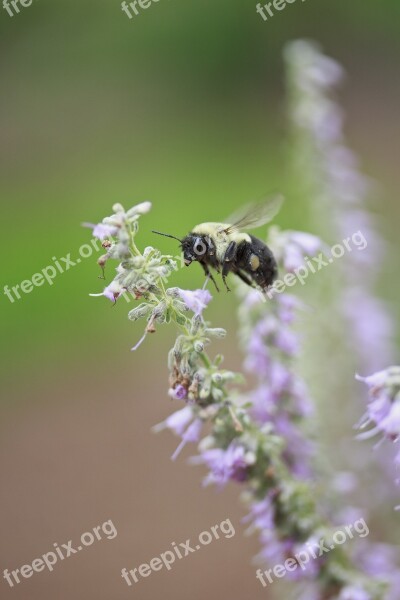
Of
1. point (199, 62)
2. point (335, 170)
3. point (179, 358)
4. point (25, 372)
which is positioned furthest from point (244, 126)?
point (179, 358)

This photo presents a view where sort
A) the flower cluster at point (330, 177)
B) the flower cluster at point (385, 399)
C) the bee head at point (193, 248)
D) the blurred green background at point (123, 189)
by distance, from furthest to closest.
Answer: the blurred green background at point (123, 189)
the flower cluster at point (330, 177)
the bee head at point (193, 248)
the flower cluster at point (385, 399)

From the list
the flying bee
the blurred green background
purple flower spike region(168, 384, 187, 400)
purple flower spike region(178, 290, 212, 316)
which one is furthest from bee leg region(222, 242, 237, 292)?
the blurred green background

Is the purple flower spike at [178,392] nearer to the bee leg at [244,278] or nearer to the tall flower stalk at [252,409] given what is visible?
Result: the tall flower stalk at [252,409]

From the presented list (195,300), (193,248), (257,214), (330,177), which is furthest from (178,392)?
(330,177)

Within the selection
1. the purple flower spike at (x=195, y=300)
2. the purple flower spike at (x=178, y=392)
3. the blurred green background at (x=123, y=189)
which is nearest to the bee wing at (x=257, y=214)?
the purple flower spike at (x=195, y=300)

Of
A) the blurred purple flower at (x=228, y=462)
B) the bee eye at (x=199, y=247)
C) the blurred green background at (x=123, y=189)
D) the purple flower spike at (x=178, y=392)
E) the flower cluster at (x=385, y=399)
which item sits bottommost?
the flower cluster at (x=385, y=399)

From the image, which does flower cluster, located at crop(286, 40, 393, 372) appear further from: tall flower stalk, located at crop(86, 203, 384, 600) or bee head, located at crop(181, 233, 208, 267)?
bee head, located at crop(181, 233, 208, 267)

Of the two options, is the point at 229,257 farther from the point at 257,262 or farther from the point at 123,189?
the point at 123,189

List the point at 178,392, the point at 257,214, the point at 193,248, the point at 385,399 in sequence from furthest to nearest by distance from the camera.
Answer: the point at 257,214 < the point at 193,248 < the point at 178,392 < the point at 385,399
